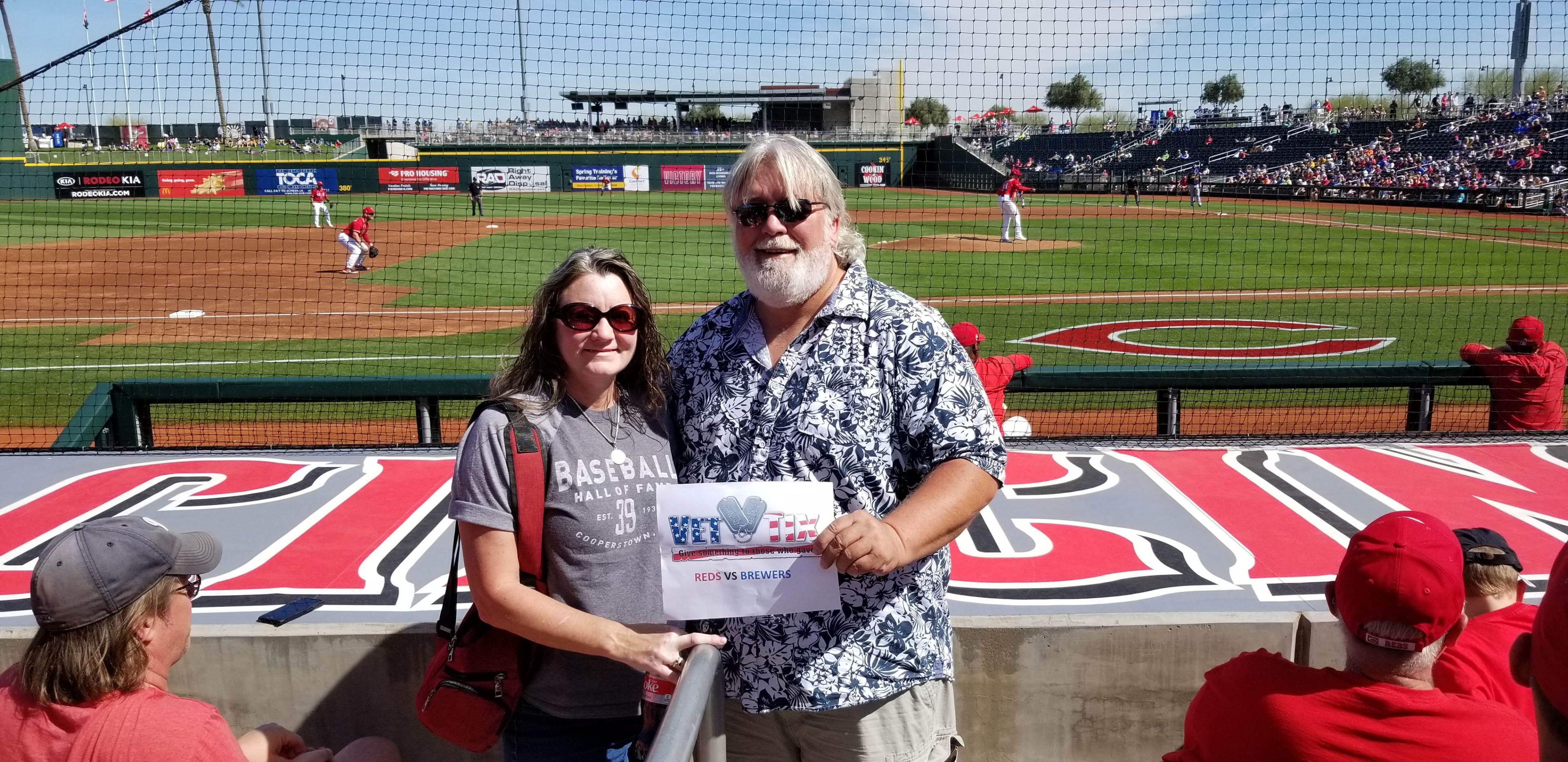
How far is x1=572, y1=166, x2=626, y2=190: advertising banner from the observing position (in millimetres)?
41969

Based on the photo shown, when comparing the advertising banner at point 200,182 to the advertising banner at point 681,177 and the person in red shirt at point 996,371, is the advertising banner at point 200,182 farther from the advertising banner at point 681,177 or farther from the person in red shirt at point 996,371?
the person in red shirt at point 996,371

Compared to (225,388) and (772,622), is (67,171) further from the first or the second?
(772,622)

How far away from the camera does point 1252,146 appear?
137 ft

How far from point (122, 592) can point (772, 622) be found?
4.26ft

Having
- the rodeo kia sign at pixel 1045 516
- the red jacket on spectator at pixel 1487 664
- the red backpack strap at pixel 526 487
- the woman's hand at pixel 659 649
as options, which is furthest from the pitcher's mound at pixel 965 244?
the woman's hand at pixel 659 649

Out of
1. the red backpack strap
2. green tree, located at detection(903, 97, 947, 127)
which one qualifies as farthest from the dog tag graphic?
green tree, located at detection(903, 97, 947, 127)

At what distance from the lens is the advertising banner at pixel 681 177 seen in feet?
139

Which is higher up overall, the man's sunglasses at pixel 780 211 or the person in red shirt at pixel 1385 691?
the man's sunglasses at pixel 780 211

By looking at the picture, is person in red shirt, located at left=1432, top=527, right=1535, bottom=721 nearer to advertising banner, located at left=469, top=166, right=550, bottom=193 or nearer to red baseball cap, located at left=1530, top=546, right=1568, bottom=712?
red baseball cap, located at left=1530, top=546, right=1568, bottom=712

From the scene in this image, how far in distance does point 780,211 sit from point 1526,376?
262 inches

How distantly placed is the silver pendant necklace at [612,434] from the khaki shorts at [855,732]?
1.89 ft

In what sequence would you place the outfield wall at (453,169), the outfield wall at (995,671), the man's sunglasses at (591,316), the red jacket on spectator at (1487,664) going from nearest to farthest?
the man's sunglasses at (591,316) < the red jacket on spectator at (1487,664) < the outfield wall at (995,671) < the outfield wall at (453,169)

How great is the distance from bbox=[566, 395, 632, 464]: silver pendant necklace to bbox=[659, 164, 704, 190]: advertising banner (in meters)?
41.1

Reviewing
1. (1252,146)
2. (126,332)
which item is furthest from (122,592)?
(1252,146)
